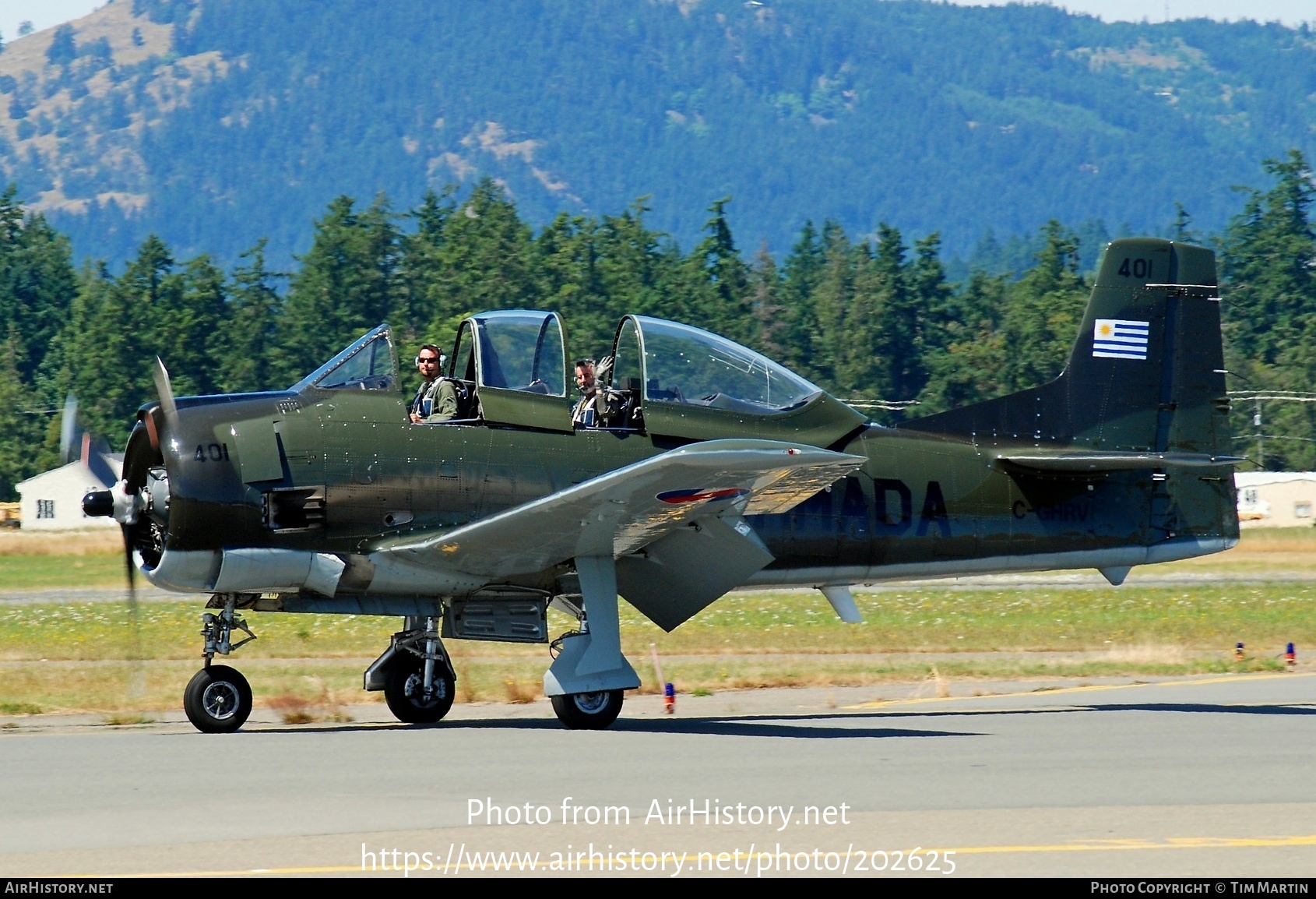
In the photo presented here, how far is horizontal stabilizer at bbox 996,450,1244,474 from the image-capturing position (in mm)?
15297

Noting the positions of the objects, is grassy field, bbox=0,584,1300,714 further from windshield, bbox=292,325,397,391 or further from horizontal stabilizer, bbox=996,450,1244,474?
horizontal stabilizer, bbox=996,450,1244,474

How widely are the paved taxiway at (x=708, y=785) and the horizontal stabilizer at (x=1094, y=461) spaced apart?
2259 millimetres

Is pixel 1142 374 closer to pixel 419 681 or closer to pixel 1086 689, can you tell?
pixel 1086 689

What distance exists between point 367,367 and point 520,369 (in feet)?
4.10

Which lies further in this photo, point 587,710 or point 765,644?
point 765,644

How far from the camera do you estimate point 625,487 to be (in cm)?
1199

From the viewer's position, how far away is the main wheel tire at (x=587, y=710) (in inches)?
522

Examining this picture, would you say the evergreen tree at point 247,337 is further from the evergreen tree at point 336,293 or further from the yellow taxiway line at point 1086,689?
the yellow taxiway line at point 1086,689

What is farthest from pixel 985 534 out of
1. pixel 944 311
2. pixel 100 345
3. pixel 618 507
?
pixel 944 311

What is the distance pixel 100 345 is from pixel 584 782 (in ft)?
210

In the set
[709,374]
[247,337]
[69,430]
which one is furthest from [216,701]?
[247,337]

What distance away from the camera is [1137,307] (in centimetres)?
1614

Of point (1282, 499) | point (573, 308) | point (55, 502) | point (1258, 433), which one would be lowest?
point (1282, 499)

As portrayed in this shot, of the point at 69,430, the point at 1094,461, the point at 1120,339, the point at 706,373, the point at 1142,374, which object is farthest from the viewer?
the point at 1120,339
